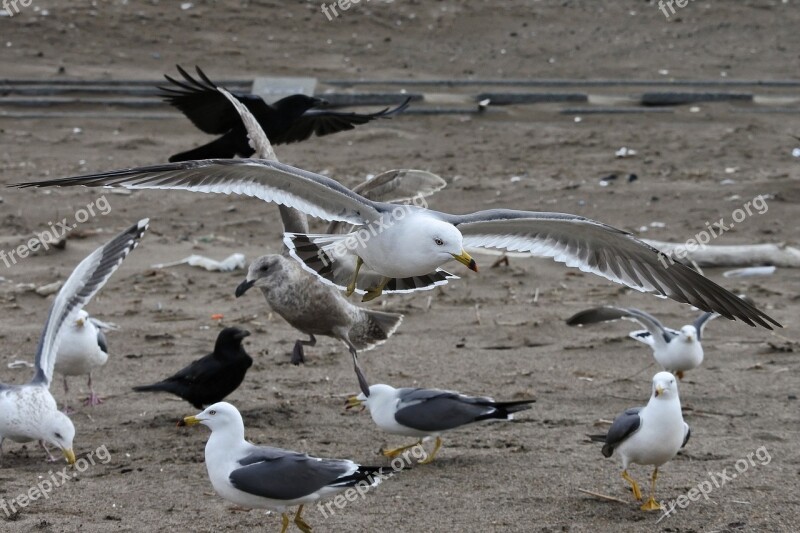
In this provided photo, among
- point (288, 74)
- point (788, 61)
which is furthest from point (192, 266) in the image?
point (788, 61)

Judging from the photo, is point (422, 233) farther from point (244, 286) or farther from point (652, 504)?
point (244, 286)

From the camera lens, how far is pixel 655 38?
18.4m

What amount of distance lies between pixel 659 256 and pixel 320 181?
1646mm

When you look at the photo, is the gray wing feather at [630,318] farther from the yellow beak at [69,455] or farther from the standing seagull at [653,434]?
the yellow beak at [69,455]

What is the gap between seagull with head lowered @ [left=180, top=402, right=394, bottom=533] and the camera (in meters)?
4.76

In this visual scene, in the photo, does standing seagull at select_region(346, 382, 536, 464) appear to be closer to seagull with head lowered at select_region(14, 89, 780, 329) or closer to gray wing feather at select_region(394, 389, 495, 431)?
gray wing feather at select_region(394, 389, 495, 431)

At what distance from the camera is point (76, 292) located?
6223 millimetres

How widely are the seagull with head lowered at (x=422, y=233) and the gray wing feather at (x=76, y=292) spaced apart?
1.09 metres

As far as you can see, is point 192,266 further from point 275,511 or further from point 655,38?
point 655,38

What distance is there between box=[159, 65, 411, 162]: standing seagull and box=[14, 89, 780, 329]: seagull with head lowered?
2.30m

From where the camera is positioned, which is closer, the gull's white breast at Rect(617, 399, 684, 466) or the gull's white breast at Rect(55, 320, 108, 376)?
the gull's white breast at Rect(617, 399, 684, 466)

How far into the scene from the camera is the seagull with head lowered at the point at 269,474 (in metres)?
4.76

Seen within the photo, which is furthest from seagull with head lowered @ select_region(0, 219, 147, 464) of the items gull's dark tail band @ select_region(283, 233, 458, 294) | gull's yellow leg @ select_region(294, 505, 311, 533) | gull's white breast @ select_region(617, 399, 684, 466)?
gull's white breast @ select_region(617, 399, 684, 466)

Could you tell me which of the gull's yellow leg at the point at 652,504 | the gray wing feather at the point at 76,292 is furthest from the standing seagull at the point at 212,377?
the gull's yellow leg at the point at 652,504
